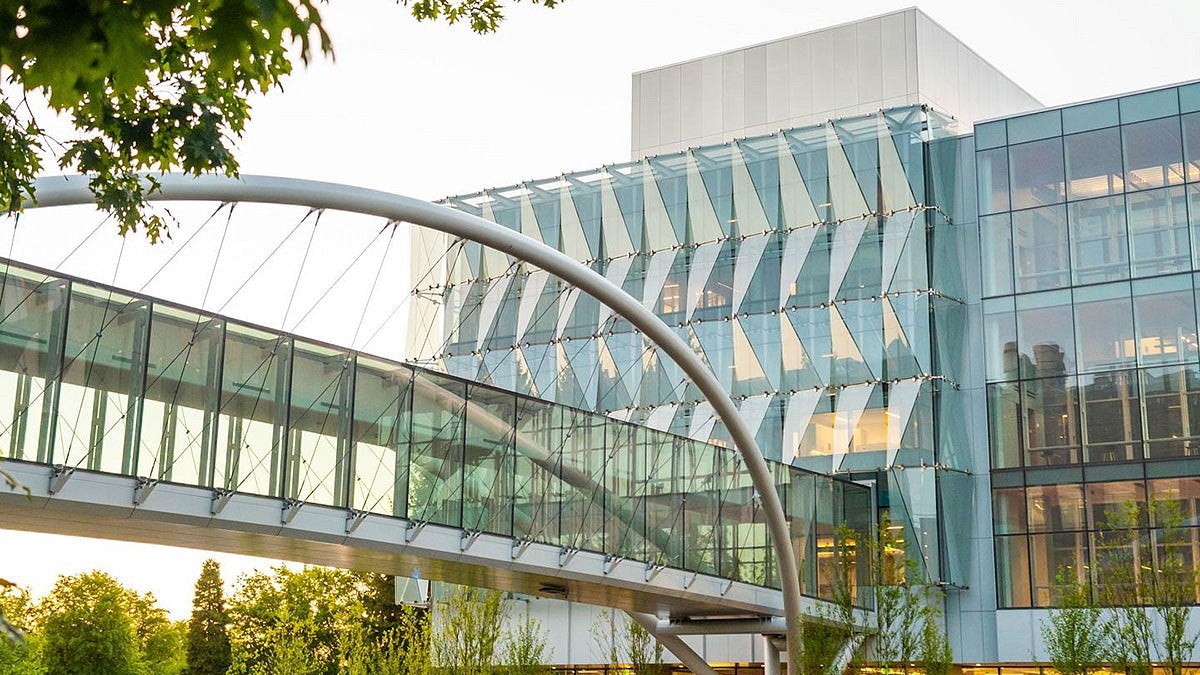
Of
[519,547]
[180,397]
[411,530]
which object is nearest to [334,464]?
[411,530]

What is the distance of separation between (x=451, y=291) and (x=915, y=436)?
19417 millimetres

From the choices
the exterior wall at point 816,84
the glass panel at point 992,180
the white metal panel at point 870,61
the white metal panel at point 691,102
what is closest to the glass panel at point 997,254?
the glass panel at point 992,180

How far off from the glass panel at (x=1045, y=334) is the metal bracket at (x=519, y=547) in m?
19.8

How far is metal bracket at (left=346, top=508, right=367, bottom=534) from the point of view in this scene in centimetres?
2706

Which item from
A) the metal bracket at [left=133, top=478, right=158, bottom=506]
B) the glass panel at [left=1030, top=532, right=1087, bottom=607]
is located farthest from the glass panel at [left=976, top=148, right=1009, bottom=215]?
the metal bracket at [left=133, top=478, right=158, bottom=506]

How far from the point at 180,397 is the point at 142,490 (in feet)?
6.45

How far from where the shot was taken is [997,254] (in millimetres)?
45469

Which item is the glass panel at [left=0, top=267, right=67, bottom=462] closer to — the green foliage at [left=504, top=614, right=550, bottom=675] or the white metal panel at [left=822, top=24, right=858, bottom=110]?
the green foliage at [left=504, top=614, right=550, bottom=675]

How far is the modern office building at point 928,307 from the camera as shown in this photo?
42625mm

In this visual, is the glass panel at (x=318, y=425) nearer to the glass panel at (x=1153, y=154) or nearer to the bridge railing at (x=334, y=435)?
the bridge railing at (x=334, y=435)

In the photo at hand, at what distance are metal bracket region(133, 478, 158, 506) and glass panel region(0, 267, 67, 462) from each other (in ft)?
5.19

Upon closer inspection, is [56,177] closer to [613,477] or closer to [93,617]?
[613,477]

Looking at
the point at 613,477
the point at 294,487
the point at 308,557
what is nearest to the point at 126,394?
the point at 294,487

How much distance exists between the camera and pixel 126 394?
2427 centimetres
